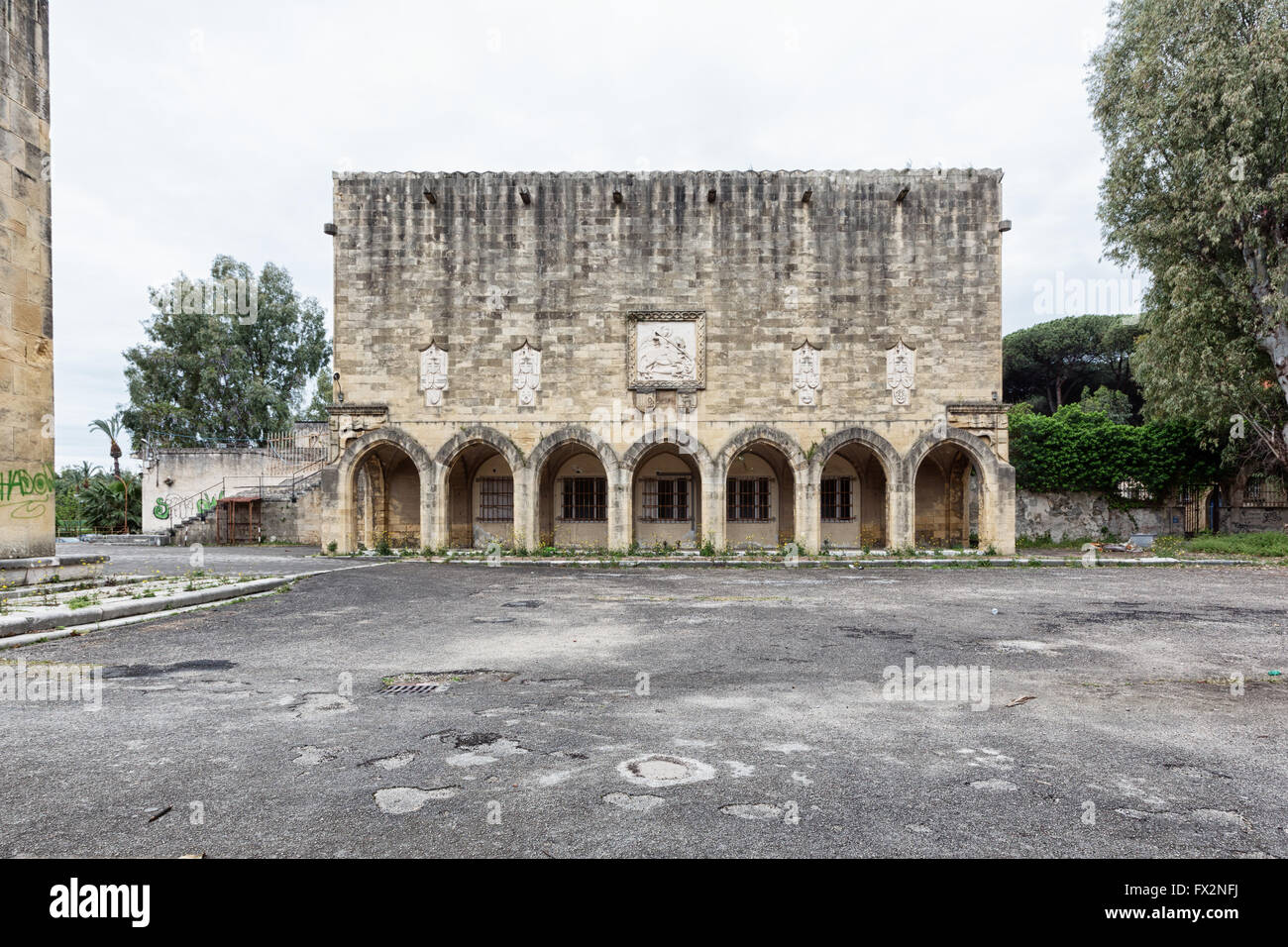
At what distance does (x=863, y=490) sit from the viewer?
2283 cm

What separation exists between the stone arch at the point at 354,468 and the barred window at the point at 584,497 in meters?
4.55

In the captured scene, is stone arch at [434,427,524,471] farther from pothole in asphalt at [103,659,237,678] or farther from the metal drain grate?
the metal drain grate

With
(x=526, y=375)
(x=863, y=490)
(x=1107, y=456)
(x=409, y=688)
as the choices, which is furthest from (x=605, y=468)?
(x=1107, y=456)

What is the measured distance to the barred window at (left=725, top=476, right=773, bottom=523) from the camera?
22906 millimetres

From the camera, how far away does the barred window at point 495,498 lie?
23062mm

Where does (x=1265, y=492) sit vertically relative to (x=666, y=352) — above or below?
below

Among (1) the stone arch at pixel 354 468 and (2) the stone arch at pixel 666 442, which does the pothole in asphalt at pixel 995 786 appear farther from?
(1) the stone arch at pixel 354 468

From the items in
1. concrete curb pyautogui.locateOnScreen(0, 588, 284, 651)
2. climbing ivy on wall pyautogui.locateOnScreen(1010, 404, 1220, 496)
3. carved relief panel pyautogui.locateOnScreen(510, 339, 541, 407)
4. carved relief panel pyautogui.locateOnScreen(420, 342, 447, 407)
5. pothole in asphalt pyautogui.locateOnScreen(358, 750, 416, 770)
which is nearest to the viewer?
pothole in asphalt pyautogui.locateOnScreen(358, 750, 416, 770)

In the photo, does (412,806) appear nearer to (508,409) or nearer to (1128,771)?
(1128,771)

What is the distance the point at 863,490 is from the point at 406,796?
2135cm

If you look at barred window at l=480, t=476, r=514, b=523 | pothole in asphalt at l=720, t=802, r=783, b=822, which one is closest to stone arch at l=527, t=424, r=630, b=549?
barred window at l=480, t=476, r=514, b=523

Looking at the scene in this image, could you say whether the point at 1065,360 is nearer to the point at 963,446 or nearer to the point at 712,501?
the point at 963,446

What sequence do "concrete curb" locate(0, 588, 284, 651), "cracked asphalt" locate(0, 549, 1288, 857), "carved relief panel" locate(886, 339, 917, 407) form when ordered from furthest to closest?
"carved relief panel" locate(886, 339, 917, 407), "concrete curb" locate(0, 588, 284, 651), "cracked asphalt" locate(0, 549, 1288, 857)

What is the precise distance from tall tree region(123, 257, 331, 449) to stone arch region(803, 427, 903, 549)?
3342cm
